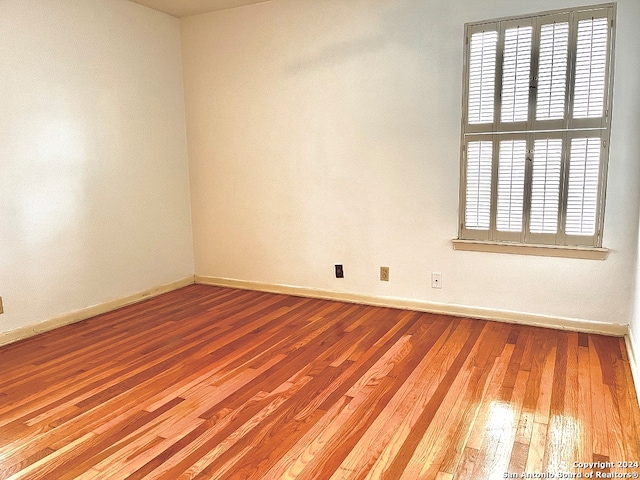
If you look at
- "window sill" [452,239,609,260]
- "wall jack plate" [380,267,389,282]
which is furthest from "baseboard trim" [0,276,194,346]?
"window sill" [452,239,609,260]

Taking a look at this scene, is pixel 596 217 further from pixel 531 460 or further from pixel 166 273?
pixel 166 273

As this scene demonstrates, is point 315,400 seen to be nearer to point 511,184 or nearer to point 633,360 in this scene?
point 633,360

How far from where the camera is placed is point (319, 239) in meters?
4.17

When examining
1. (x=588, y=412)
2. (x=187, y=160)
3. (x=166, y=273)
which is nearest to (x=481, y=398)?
(x=588, y=412)

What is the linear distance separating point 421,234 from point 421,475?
2.19 m

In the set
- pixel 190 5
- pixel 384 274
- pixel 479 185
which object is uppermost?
pixel 190 5

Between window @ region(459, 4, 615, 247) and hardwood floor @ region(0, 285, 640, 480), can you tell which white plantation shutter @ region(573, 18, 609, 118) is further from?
hardwood floor @ region(0, 285, 640, 480)

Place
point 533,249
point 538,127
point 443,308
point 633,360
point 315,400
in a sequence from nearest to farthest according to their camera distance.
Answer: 1. point 315,400
2. point 633,360
3. point 538,127
4. point 533,249
5. point 443,308

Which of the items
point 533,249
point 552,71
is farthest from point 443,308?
point 552,71

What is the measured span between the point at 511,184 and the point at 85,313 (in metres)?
3.28

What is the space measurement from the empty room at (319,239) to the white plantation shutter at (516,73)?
0.01 meters

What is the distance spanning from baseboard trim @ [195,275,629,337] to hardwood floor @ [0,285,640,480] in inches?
4.4

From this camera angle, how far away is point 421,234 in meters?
3.73

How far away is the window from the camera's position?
3.06 m
